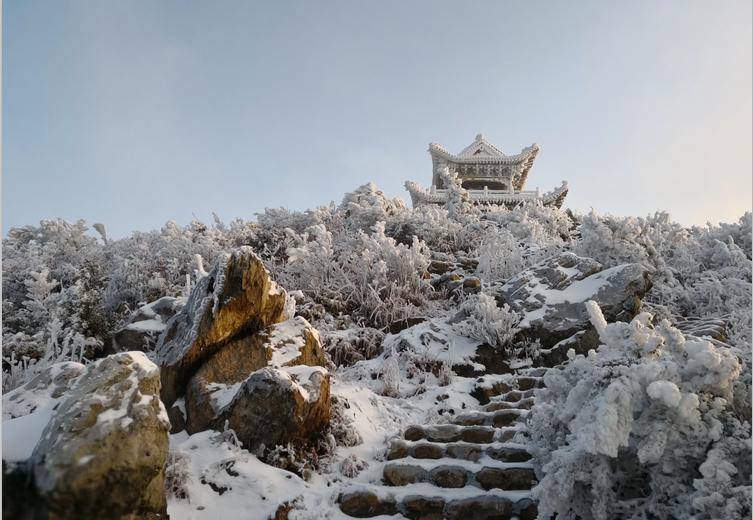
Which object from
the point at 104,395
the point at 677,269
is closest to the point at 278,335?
the point at 104,395

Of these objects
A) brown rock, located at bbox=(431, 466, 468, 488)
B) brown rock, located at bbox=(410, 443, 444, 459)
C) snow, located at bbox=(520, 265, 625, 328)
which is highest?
snow, located at bbox=(520, 265, 625, 328)

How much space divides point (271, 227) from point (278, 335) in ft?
24.3

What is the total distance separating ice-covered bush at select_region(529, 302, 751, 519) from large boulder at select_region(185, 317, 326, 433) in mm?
2883

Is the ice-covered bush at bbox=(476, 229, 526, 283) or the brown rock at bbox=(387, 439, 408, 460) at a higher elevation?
the ice-covered bush at bbox=(476, 229, 526, 283)

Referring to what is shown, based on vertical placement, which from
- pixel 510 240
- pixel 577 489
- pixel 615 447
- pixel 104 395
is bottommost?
pixel 577 489

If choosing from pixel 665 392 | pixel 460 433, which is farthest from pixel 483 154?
pixel 665 392

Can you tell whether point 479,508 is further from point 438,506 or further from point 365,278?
point 365,278

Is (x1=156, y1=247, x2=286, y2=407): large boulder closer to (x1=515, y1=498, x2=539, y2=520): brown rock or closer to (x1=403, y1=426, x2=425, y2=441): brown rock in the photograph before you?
(x1=403, y1=426, x2=425, y2=441): brown rock

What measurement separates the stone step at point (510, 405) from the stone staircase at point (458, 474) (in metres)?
0.01

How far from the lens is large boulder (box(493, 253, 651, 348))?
235 inches

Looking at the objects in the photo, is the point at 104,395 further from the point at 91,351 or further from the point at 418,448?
the point at 91,351

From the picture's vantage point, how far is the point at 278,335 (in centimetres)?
505

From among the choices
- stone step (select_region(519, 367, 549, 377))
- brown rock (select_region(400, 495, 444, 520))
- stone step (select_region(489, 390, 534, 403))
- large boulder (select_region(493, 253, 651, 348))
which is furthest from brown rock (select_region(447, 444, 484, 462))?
large boulder (select_region(493, 253, 651, 348))

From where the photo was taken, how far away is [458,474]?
12.4 feet
